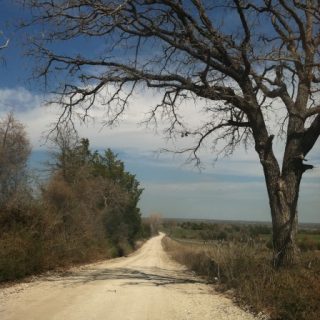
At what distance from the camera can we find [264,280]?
13828 millimetres

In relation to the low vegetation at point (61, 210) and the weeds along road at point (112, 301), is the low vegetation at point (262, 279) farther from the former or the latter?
the low vegetation at point (61, 210)

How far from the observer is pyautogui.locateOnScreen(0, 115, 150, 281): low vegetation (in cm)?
1939

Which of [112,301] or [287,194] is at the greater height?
[287,194]

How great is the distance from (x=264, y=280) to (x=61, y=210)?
25.0 m

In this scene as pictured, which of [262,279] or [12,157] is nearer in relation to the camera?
[262,279]

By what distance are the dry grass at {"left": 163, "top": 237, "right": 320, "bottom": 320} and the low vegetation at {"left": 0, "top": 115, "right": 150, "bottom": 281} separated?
6.48m

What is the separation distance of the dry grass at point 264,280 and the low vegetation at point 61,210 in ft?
21.3

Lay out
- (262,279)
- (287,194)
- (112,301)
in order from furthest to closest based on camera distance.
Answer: (287,194) < (262,279) < (112,301)

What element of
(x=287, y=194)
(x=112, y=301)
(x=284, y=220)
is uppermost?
(x=287, y=194)

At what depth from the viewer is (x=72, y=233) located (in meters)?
32.1

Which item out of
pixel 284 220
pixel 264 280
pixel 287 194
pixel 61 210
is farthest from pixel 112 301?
pixel 61 210

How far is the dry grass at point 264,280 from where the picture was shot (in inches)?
424

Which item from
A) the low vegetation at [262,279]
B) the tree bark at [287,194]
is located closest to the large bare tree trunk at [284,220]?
the tree bark at [287,194]

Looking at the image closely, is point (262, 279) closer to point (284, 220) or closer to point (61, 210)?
point (284, 220)
